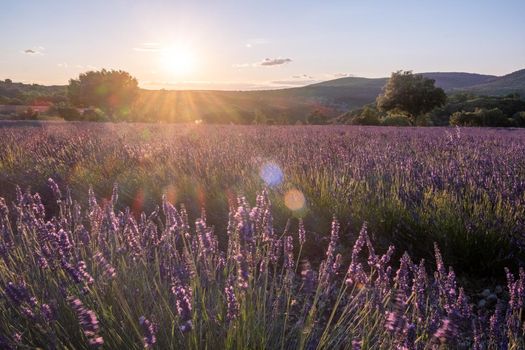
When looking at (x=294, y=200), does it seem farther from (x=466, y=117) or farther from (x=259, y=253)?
(x=466, y=117)

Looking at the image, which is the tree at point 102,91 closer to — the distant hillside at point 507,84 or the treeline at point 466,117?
the treeline at point 466,117

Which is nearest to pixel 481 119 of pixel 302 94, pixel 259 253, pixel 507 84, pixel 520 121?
pixel 520 121

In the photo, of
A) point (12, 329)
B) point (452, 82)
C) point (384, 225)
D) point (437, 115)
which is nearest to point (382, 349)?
point (12, 329)

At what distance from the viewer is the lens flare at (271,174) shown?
4352 millimetres

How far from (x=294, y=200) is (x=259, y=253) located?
218cm

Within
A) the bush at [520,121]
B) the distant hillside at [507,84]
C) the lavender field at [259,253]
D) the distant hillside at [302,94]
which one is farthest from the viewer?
the distant hillside at [507,84]

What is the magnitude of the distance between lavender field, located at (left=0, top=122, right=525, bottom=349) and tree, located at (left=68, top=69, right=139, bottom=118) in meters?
47.2

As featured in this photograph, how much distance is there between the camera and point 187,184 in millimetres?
4820

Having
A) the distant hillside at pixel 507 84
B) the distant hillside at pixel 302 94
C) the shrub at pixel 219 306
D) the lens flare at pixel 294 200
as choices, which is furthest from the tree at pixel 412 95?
the distant hillside at pixel 507 84

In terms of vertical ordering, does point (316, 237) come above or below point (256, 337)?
below

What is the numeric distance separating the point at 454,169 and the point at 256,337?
311 centimetres

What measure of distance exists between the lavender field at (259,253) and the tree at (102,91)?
47.2m

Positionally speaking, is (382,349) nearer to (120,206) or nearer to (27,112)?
(120,206)

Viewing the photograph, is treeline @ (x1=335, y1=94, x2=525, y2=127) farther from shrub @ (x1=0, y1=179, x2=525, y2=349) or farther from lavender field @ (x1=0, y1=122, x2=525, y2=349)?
shrub @ (x1=0, y1=179, x2=525, y2=349)
